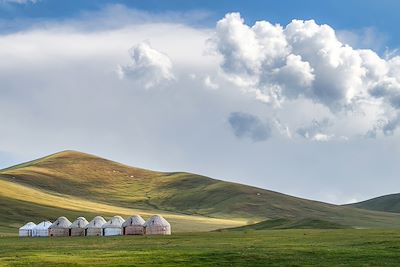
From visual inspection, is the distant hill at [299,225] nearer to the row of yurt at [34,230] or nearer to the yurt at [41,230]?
the yurt at [41,230]

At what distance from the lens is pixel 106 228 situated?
107062 mm

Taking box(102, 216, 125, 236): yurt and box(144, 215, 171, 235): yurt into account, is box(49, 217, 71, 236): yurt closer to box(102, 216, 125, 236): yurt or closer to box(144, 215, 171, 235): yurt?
box(102, 216, 125, 236): yurt

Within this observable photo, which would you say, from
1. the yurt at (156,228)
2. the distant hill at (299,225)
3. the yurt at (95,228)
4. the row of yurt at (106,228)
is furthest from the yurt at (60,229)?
the distant hill at (299,225)

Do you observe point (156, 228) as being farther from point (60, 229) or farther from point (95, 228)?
point (60, 229)

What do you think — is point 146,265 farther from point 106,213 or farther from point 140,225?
point 106,213

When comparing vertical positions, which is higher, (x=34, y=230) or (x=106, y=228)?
(x=34, y=230)

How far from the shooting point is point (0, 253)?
61.8 meters

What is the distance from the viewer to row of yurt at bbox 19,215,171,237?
10481 centimetres

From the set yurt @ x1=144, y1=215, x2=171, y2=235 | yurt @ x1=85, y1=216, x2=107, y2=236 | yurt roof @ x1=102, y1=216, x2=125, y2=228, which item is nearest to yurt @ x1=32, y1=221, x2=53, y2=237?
yurt @ x1=85, y1=216, x2=107, y2=236

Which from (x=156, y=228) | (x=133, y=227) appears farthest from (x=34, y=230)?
(x=156, y=228)

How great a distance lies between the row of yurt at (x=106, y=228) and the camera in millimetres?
104812

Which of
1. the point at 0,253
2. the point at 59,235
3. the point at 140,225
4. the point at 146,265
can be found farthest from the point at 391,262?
the point at 59,235

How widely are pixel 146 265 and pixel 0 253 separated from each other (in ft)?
65.3

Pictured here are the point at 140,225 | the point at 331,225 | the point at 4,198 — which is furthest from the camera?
the point at 4,198
